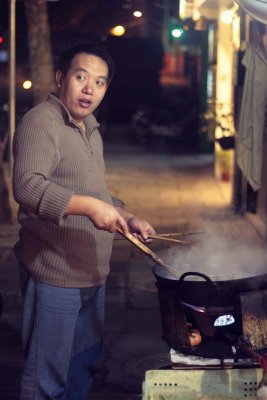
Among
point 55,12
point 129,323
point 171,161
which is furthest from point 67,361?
point 171,161

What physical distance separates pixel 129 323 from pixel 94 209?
404 cm

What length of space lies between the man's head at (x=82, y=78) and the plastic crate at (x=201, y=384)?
1507mm

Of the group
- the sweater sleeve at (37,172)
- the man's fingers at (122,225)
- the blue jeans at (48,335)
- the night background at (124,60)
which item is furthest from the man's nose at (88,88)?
the blue jeans at (48,335)

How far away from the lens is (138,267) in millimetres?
10078

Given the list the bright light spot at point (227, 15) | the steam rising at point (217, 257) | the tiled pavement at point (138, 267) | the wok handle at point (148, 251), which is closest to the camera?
the wok handle at point (148, 251)

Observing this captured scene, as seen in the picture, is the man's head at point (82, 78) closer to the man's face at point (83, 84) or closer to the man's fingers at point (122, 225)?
the man's face at point (83, 84)

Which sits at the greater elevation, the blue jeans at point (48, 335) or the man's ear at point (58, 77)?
the man's ear at point (58, 77)

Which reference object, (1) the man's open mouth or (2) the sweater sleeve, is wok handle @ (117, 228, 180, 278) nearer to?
(2) the sweater sleeve

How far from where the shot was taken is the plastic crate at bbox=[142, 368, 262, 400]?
4336 mm

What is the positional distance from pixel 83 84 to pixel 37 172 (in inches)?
24.1

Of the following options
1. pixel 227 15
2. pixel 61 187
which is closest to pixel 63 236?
pixel 61 187

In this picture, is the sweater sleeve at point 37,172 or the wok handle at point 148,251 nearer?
the sweater sleeve at point 37,172

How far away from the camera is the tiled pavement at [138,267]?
644 centimetres

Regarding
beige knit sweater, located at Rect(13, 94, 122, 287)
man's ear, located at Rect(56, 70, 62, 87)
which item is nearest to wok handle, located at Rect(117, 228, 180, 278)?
beige knit sweater, located at Rect(13, 94, 122, 287)
